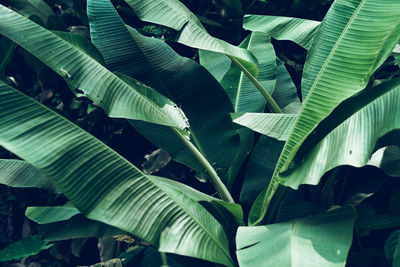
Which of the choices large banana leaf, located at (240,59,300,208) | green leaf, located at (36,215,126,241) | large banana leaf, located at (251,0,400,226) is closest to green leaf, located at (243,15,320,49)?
large banana leaf, located at (251,0,400,226)

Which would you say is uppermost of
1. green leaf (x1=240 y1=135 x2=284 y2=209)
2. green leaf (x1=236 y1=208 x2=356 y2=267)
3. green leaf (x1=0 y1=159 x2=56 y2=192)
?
green leaf (x1=236 y1=208 x2=356 y2=267)

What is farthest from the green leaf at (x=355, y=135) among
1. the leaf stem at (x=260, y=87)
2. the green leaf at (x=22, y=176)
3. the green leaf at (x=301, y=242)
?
the green leaf at (x=22, y=176)

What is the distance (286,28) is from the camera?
61.5 inches

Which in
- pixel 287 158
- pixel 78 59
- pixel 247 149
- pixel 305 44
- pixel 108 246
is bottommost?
pixel 108 246

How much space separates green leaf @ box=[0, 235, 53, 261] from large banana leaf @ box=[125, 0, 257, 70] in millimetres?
1097

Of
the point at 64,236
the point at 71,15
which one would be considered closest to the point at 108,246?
the point at 64,236

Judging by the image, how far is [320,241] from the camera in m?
0.91

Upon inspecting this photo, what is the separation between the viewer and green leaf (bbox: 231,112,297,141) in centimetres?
116

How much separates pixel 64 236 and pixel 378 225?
44.7 inches

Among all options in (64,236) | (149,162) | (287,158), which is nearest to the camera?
(287,158)

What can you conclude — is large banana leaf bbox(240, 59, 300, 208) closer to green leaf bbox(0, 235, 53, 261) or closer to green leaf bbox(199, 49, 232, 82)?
green leaf bbox(199, 49, 232, 82)

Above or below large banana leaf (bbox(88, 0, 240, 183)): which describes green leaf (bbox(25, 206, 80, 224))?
below

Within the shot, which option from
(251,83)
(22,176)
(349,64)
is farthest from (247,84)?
(22,176)

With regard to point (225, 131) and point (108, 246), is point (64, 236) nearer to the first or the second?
point (108, 246)
